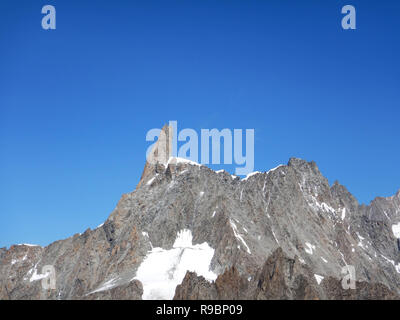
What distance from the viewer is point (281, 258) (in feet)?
596

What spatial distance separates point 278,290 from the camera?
538ft

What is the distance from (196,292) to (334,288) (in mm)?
35482
